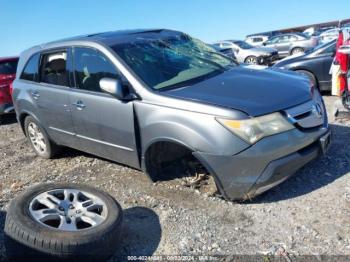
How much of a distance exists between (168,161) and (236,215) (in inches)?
42.2

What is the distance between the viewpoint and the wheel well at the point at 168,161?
13.9 feet

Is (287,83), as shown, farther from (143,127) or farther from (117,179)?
(117,179)

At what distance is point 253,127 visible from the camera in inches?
138

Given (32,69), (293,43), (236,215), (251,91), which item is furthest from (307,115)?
(293,43)

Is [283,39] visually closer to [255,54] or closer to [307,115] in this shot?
[255,54]

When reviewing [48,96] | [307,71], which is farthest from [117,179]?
[307,71]

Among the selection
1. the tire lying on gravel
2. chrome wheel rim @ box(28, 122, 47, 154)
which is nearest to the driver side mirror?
the tire lying on gravel

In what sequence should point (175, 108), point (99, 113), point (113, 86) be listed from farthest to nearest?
point (99, 113) < point (113, 86) < point (175, 108)

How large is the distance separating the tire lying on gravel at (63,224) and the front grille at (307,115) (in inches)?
71.6

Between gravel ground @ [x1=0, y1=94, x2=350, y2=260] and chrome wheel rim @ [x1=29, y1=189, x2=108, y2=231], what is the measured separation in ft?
1.17

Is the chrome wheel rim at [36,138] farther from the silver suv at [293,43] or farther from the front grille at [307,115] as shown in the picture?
the silver suv at [293,43]

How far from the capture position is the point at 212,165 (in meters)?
3.69

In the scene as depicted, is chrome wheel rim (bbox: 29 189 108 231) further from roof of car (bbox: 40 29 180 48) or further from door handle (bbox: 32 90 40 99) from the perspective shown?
door handle (bbox: 32 90 40 99)

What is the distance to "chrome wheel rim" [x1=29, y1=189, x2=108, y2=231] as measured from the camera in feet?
11.0
